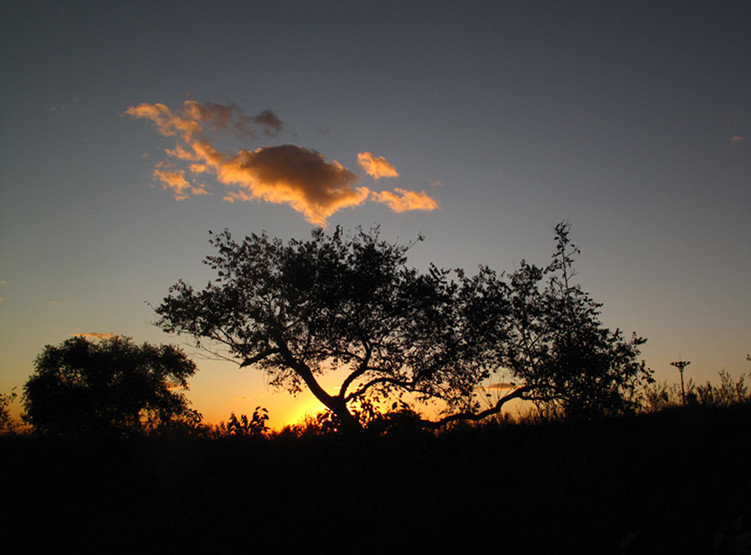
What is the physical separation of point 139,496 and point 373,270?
37.2 feet

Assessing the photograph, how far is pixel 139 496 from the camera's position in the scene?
471 inches

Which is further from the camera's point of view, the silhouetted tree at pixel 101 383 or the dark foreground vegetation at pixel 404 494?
the silhouetted tree at pixel 101 383

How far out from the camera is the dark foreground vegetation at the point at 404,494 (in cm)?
791

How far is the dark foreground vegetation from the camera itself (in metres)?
7.91

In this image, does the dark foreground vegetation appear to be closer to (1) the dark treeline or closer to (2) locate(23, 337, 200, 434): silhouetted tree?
(1) the dark treeline

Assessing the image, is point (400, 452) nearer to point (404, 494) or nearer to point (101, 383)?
point (404, 494)

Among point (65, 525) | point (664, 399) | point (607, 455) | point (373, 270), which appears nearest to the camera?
point (607, 455)

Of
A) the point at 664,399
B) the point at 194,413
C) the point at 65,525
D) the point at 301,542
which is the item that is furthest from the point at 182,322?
the point at 664,399

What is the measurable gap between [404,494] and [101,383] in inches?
1480

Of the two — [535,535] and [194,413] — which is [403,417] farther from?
[194,413]

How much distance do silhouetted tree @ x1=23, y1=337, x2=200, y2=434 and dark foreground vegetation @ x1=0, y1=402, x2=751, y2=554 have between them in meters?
25.6

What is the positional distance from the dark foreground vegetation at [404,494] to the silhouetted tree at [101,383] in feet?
84.1

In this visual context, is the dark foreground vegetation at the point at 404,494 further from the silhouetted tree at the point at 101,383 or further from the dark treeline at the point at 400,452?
the silhouetted tree at the point at 101,383

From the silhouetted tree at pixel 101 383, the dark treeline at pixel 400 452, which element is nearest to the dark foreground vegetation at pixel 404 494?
the dark treeline at pixel 400 452
